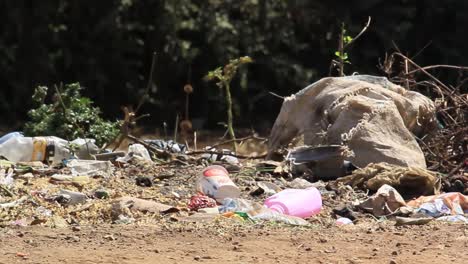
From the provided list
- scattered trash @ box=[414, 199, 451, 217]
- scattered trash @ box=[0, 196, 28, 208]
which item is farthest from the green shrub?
scattered trash @ box=[414, 199, 451, 217]

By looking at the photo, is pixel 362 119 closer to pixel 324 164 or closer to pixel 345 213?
pixel 324 164

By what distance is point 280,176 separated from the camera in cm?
696

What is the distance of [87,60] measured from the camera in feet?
44.3

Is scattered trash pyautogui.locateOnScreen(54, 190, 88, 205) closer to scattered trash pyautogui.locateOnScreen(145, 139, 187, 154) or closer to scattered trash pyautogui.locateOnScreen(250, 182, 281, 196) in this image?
scattered trash pyautogui.locateOnScreen(250, 182, 281, 196)

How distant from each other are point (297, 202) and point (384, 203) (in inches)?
19.4

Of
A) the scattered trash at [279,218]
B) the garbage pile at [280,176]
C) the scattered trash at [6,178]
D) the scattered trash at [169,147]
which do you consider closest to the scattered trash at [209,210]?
the garbage pile at [280,176]

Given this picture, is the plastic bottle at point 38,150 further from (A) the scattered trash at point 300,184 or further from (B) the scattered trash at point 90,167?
(A) the scattered trash at point 300,184

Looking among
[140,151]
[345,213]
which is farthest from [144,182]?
[345,213]

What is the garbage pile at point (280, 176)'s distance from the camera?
5.66 metres

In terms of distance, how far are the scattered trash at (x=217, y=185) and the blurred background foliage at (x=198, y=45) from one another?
7094 millimetres

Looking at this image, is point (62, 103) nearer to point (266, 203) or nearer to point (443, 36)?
point (266, 203)

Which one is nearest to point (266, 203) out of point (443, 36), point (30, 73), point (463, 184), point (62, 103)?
point (463, 184)

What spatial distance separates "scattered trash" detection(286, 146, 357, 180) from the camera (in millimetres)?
6930

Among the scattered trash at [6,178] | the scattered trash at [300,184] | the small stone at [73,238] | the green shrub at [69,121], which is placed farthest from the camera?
the green shrub at [69,121]
